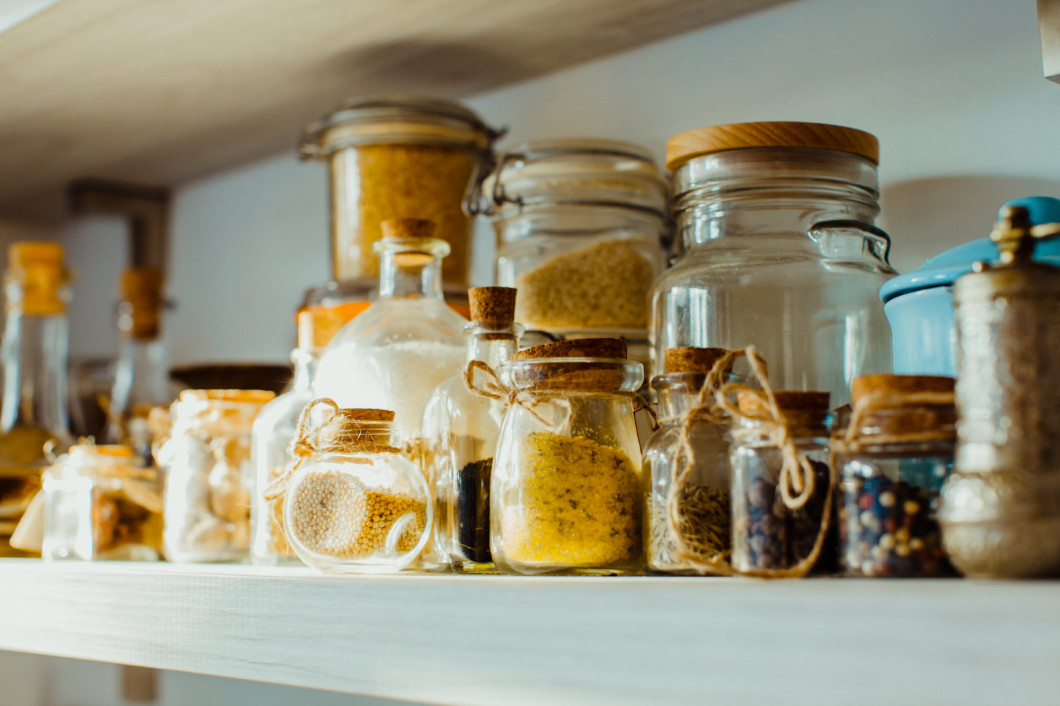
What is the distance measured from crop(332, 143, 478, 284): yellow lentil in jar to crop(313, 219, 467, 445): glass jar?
0.38ft

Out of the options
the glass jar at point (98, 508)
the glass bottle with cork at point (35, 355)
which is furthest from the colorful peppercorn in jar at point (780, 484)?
the glass bottle with cork at point (35, 355)

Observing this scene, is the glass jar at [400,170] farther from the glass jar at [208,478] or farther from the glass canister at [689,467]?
the glass canister at [689,467]

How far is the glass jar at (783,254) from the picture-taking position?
674mm

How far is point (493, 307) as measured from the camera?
0.69m

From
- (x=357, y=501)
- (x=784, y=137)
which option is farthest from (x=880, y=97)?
(x=357, y=501)

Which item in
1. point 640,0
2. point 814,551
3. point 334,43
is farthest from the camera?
point 334,43

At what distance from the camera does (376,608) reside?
0.54 meters

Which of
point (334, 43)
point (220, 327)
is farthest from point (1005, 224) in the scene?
point (220, 327)

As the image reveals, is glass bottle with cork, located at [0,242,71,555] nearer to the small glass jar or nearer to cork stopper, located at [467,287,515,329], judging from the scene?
cork stopper, located at [467,287,515,329]

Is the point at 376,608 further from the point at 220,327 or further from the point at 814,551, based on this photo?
the point at 220,327

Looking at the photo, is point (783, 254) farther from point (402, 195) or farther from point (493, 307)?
point (402, 195)

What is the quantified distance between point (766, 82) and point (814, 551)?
524mm

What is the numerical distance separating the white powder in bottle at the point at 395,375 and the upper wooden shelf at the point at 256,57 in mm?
328

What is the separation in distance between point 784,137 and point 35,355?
859 mm
